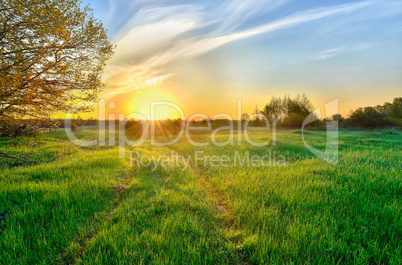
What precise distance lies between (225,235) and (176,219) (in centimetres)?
127

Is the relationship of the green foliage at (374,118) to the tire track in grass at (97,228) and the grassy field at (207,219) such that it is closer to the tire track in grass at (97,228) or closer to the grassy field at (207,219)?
the grassy field at (207,219)

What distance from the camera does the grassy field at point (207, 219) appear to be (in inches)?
130

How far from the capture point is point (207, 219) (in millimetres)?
4645

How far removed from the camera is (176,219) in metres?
4.41

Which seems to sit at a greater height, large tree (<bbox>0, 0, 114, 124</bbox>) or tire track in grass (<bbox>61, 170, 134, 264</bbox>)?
large tree (<bbox>0, 0, 114, 124</bbox>)

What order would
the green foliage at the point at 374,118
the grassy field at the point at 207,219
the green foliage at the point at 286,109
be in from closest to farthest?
the grassy field at the point at 207,219 → the green foliage at the point at 374,118 → the green foliage at the point at 286,109

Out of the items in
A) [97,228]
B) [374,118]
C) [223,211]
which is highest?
[374,118]

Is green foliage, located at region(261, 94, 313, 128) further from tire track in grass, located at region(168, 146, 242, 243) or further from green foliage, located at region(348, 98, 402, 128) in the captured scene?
tire track in grass, located at region(168, 146, 242, 243)

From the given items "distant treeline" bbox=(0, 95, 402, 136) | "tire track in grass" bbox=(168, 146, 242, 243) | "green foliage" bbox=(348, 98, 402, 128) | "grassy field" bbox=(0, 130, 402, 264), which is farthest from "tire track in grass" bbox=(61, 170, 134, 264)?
"green foliage" bbox=(348, 98, 402, 128)

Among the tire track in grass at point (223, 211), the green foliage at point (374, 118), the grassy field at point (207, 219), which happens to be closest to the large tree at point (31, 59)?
the grassy field at point (207, 219)

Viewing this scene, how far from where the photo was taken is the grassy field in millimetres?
3293

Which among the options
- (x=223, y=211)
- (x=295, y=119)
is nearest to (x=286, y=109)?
(x=295, y=119)

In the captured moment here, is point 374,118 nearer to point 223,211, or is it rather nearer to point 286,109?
point 286,109

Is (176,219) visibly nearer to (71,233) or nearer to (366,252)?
(71,233)
